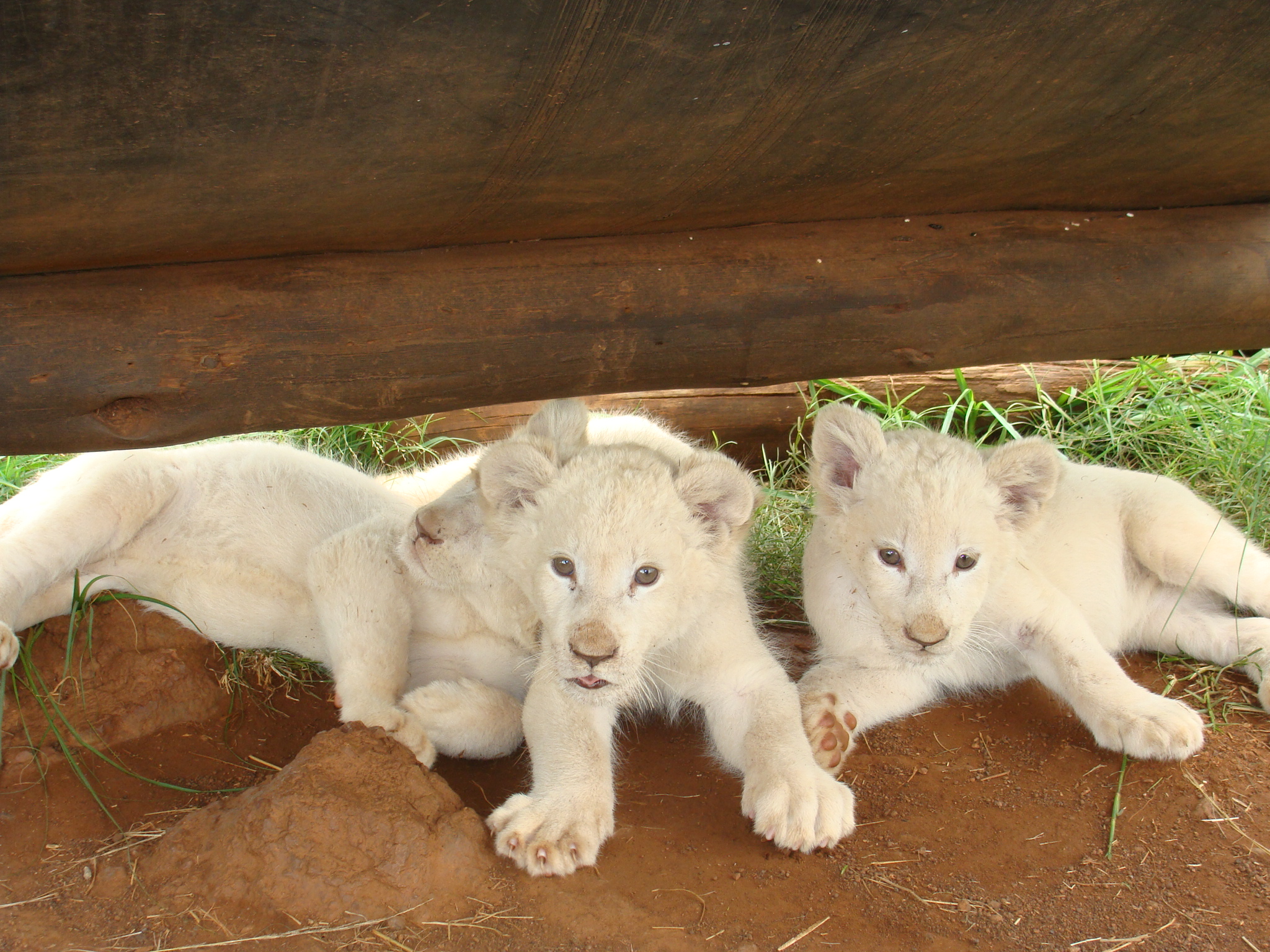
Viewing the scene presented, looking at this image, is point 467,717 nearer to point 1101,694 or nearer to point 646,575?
point 646,575

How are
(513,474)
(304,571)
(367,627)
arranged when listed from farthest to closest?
1. (304,571)
2. (367,627)
3. (513,474)

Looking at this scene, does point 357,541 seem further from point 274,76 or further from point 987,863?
point 987,863

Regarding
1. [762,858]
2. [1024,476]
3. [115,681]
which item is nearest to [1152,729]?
[1024,476]

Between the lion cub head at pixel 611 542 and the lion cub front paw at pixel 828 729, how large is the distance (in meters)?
0.51

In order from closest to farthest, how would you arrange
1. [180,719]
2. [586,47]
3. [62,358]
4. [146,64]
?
[146,64], [586,47], [62,358], [180,719]

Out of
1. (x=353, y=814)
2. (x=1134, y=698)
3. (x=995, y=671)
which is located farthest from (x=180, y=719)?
(x=1134, y=698)

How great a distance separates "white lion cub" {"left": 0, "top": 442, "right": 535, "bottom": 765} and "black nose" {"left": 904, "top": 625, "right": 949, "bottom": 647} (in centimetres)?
130

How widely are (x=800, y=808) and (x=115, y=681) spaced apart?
245 cm

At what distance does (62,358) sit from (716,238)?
180 centimetres

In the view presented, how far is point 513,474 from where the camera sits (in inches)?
131

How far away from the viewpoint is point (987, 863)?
9.68 ft

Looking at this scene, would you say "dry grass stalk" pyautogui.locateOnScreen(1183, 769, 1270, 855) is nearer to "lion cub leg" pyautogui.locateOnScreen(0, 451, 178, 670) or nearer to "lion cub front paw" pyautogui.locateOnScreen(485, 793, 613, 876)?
"lion cub front paw" pyautogui.locateOnScreen(485, 793, 613, 876)

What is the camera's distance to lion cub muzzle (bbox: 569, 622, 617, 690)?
2.84 m

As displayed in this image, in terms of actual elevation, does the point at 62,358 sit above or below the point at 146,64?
below
